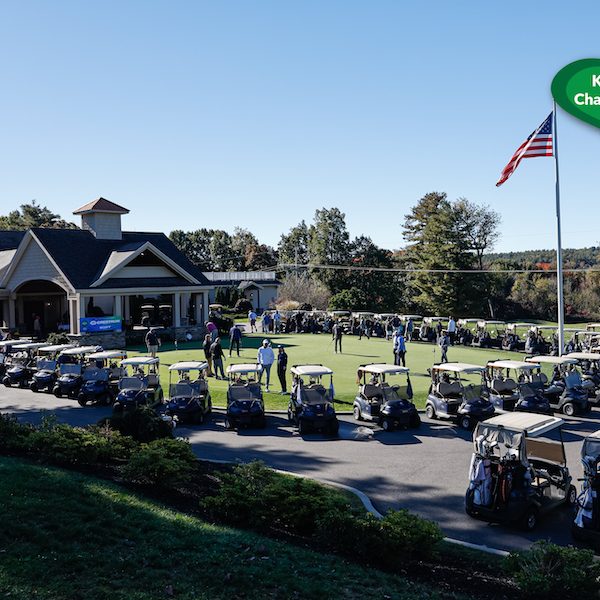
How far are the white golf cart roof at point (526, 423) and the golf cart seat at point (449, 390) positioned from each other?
627 cm

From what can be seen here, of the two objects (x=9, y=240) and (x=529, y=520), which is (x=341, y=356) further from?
(x=9, y=240)

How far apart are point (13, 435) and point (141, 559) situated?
19.1 ft

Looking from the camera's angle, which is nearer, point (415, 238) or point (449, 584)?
point (449, 584)

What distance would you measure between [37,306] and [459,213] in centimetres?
3457

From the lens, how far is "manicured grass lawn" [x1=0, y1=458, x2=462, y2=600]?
21.3 feet

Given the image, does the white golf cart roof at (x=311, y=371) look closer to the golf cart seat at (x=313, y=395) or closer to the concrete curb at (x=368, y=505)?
the golf cart seat at (x=313, y=395)

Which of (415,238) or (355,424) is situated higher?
(415,238)

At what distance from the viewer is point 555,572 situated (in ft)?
22.9

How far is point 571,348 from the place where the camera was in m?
30.5

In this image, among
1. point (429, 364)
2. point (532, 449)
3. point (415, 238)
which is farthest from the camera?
point (415, 238)

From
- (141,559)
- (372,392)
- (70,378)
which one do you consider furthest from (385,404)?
(70,378)

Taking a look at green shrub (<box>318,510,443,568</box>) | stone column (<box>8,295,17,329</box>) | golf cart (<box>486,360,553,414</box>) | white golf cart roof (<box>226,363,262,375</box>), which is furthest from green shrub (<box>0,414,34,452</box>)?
stone column (<box>8,295,17,329</box>)

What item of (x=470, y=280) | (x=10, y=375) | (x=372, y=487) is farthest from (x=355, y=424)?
(x=470, y=280)

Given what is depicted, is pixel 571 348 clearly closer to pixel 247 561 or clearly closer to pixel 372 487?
pixel 372 487
